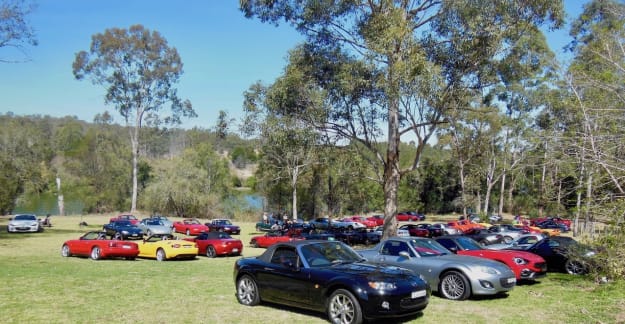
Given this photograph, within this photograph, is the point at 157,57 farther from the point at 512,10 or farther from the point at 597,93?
the point at 597,93

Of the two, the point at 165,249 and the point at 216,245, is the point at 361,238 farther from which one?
the point at 165,249

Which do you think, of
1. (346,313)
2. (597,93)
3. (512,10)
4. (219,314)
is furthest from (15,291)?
(512,10)

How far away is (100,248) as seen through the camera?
61.4 ft

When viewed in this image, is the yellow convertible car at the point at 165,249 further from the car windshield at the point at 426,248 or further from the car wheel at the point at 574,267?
the car wheel at the point at 574,267

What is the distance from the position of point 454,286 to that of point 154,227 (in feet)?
82.4

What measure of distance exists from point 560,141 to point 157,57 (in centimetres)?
4809

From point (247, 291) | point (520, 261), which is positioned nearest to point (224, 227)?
point (520, 261)

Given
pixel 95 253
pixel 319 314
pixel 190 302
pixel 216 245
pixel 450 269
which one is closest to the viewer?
pixel 319 314

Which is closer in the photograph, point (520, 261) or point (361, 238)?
point (520, 261)

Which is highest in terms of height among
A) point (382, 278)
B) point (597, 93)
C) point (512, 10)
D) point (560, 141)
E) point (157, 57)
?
point (157, 57)

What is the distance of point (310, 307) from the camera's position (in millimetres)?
8516

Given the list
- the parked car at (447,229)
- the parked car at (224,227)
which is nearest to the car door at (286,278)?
the parked car at (447,229)

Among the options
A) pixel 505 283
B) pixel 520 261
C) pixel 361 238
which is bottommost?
pixel 361 238

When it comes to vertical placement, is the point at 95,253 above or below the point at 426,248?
→ below
